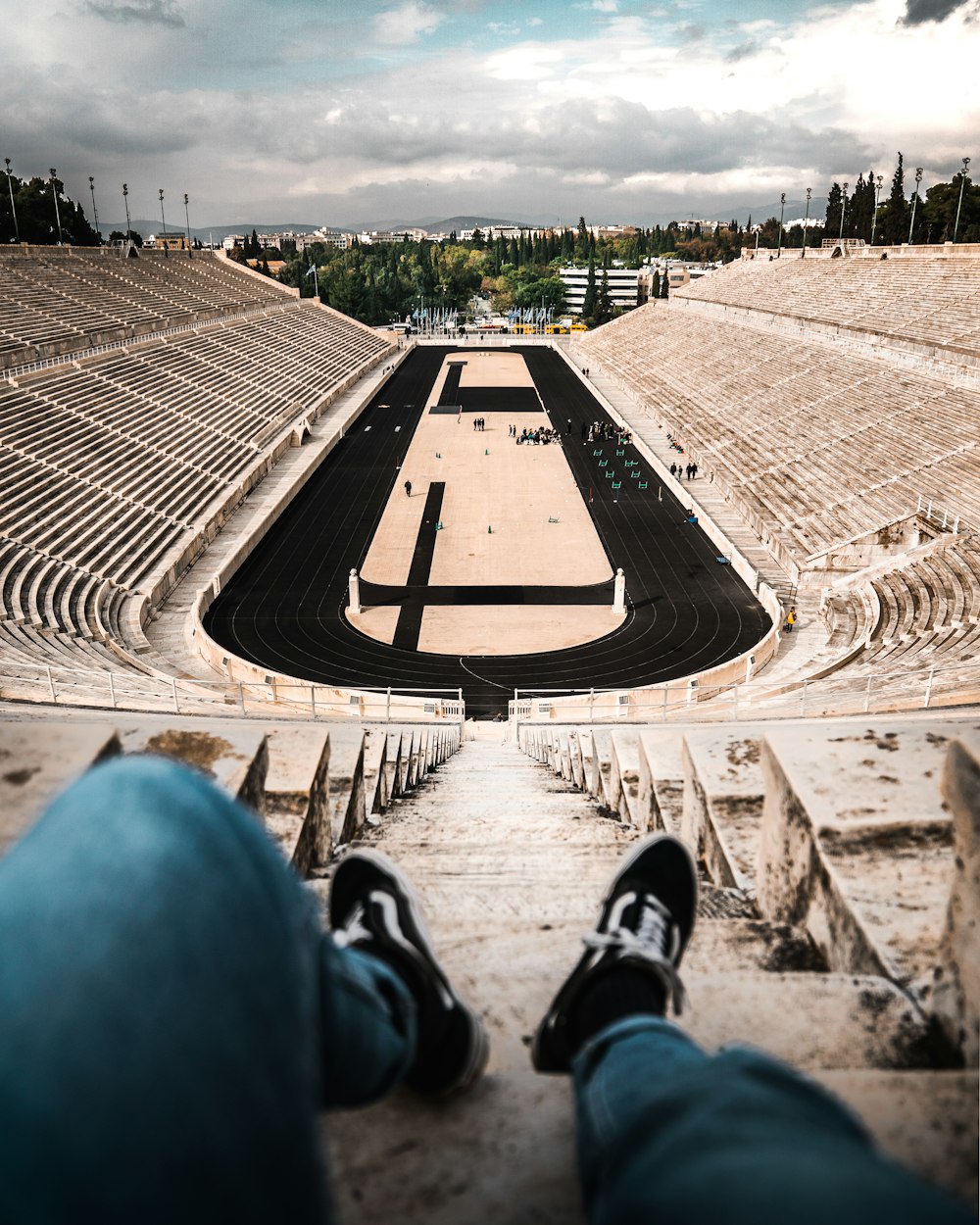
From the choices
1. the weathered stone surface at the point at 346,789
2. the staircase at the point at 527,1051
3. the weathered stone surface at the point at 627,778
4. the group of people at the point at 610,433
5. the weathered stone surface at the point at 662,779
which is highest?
the staircase at the point at 527,1051

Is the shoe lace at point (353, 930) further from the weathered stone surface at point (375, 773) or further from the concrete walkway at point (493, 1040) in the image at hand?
the weathered stone surface at point (375, 773)

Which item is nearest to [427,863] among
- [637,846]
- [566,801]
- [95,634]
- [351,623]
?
[637,846]

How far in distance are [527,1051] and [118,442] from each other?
1089 inches

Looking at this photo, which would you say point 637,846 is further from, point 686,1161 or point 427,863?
point 427,863

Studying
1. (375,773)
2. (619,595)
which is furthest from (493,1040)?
(619,595)

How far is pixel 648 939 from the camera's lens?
98.8 inches

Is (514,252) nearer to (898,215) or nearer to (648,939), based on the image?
(898,215)

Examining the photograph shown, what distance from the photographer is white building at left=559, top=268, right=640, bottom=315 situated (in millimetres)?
119606

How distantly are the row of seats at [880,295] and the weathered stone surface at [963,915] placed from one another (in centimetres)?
3050

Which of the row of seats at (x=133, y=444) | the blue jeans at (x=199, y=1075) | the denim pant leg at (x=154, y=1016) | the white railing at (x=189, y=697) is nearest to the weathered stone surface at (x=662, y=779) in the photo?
the blue jeans at (x=199, y=1075)

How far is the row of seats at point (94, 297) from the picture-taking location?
1240 inches

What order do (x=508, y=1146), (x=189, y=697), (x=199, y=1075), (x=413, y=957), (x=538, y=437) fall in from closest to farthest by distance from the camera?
1. (x=199, y=1075)
2. (x=508, y=1146)
3. (x=413, y=957)
4. (x=189, y=697)
5. (x=538, y=437)

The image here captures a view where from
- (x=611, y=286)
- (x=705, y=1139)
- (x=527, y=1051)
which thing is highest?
(x=611, y=286)

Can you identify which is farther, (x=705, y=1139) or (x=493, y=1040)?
(x=493, y=1040)
